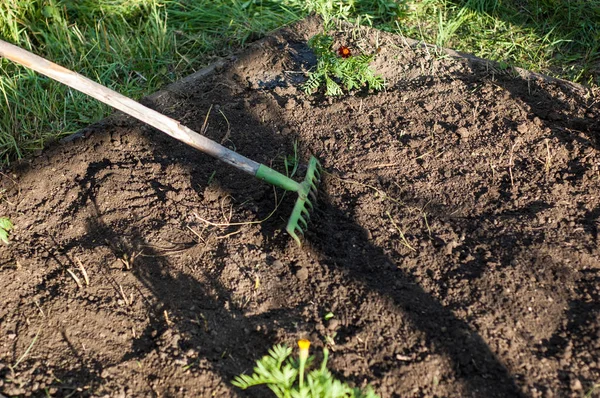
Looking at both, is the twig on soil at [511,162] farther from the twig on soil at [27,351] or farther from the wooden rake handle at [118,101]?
the twig on soil at [27,351]

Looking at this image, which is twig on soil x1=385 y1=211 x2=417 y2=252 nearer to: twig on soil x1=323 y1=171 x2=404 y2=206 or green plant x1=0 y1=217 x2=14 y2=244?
twig on soil x1=323 y1=171 x2=404 y2=206

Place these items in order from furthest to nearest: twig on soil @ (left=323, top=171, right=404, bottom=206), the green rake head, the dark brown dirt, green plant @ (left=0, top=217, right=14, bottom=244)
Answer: twig on soil @ (left=323, top=171, right=404, bottom=206)
green plant @ (left=0, top=217, right=14, bottom=244)
the green rake head
the dark brown dirt

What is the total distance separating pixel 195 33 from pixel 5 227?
1.91 m

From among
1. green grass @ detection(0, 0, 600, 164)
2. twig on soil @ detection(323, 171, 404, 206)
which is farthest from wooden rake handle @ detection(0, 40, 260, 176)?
green grass @ detection(0, 0, 600, 164)

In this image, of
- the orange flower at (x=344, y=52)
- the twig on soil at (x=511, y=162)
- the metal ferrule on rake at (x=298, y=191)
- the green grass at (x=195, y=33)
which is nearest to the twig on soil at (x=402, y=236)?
the metal ferrule on rake at (x=298, y=191)

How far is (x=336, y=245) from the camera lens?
2.59 m

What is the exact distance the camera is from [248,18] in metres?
4.00

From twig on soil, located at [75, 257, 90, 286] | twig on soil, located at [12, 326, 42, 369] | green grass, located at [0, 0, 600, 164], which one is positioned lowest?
twig on soil, located at [12, 326, 42, 369]

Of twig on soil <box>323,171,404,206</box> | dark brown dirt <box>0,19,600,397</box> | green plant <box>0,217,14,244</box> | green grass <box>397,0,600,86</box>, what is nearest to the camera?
dark brown dirt <box>0,19,600,397</box>

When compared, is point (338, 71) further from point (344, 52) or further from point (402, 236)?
point (402, 236)

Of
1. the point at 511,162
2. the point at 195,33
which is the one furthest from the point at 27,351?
the point at 195,33

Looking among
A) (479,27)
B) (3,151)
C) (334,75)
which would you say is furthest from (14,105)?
(479,27)

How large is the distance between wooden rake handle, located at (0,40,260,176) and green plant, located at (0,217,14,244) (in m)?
0.71

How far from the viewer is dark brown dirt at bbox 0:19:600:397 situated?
2176 mm
